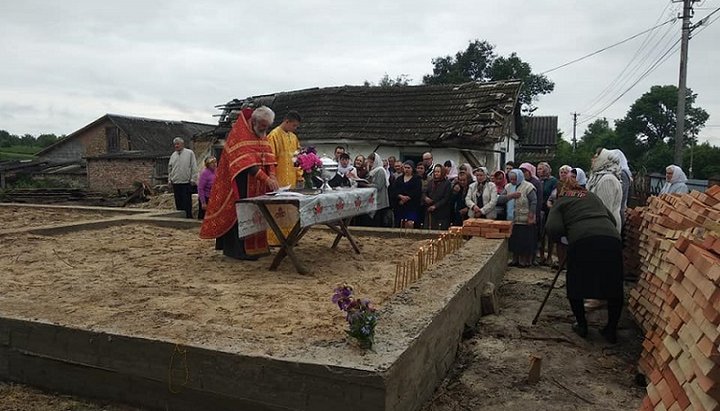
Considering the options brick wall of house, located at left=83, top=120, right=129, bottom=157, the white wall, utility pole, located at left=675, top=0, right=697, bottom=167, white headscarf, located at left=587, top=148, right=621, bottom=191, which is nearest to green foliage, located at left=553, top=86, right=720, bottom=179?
utility pole, located at left=675, top=0, right=697, bottom=167

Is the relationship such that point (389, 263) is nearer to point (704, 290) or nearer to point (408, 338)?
point (408, 338)

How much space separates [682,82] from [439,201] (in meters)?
12.3

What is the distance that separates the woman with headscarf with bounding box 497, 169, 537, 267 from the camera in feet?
24.6

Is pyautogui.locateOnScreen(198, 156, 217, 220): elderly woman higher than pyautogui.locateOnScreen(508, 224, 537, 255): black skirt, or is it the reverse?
pyautogui.locateOnScreen(198, 156, 217, 220): elderly woman

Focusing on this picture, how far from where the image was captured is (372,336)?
3023 mm

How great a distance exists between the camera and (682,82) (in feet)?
54.2

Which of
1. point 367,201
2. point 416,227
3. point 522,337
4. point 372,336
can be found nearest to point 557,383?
point 522,337

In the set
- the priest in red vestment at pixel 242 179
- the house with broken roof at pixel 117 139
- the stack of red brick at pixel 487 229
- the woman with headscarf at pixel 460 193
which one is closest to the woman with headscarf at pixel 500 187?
the woman with headscarf at pixel 460 193

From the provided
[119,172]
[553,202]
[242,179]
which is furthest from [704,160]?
[242,179]

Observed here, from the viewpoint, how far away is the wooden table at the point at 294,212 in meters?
5.21

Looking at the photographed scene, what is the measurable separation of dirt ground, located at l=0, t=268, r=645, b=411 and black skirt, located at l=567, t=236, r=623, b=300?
44 cm

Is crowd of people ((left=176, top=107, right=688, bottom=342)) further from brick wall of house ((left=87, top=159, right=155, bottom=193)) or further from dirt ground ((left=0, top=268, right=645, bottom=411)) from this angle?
brick wall of house ((left=87, top=159, right=155, bottom=193))

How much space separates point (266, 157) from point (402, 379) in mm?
3746

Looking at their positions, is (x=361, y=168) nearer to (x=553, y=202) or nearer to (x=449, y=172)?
(x=449, y=172)
